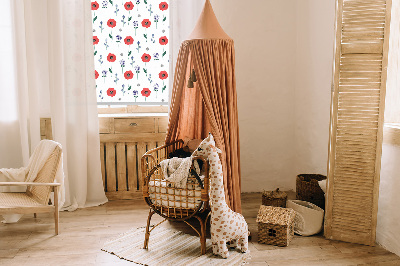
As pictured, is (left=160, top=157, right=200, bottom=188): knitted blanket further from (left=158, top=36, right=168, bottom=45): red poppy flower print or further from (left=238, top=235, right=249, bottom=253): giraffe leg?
(left=158, top=36, right=168, bottom=45): red poppy flower print

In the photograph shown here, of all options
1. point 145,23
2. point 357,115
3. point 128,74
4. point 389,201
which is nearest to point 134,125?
point 128,74

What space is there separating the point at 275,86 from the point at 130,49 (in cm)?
168

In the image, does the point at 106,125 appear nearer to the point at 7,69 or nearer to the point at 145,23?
the point at 7,69

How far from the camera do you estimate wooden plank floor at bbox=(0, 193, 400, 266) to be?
256cm

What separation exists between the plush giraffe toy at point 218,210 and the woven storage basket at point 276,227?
1.02ft

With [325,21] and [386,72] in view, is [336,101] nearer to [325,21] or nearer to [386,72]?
[386,72]

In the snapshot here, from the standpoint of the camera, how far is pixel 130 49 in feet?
13.1

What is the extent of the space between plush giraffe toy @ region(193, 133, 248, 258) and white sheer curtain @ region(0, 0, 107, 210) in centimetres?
161

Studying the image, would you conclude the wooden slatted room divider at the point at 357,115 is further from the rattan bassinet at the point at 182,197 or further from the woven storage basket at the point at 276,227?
the rattan bassinet at the point at 182,197

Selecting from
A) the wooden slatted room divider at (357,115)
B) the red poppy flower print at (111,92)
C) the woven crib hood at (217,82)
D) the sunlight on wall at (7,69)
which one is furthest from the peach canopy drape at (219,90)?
the sunlight on wall at (7,69)

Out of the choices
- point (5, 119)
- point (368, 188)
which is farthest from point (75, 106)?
point (368, 188)

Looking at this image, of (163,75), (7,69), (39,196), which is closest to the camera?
(39,196)

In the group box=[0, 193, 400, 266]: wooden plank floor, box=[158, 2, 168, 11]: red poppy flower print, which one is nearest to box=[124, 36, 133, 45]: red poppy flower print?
box=[158, 2, 168, 11]: red poppy flower print

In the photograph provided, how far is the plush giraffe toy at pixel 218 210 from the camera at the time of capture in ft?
8.18
